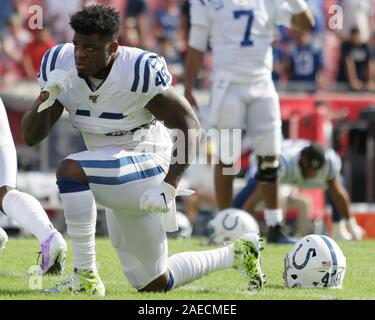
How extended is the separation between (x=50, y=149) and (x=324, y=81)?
13.5 feet

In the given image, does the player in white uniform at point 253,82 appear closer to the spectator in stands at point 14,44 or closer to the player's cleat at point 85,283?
the player's cleat at point 85,283

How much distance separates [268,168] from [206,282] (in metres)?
2.71

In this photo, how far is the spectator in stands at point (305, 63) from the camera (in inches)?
536

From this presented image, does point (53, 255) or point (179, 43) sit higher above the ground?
point (179, 43)

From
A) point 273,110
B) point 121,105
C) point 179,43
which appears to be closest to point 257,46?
point 273,110

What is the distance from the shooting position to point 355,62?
1420cm

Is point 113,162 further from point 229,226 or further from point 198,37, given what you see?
point 198,37

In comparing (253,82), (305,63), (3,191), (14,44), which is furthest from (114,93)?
(305,63)

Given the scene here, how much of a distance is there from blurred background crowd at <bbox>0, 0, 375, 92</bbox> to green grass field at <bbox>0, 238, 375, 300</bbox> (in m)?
5.17

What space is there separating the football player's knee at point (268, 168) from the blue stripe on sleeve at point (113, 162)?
3465 millimetres

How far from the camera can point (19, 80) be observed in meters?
12.3
